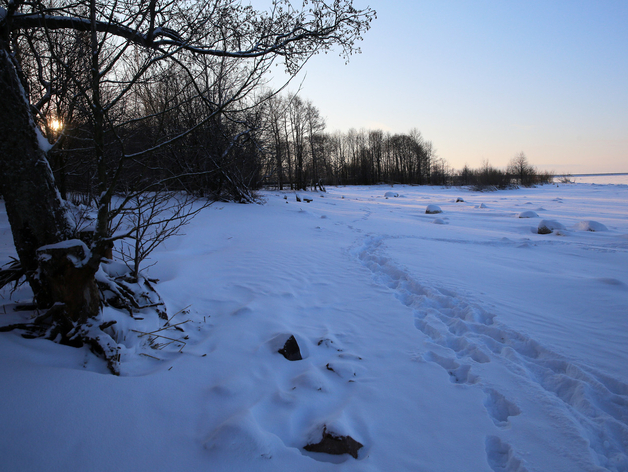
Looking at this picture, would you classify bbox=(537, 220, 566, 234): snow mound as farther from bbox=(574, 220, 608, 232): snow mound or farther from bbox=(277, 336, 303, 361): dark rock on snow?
bbox=(277, 336, 303, 361): dark rock on snow

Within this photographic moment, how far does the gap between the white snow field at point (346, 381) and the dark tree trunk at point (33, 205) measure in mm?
347

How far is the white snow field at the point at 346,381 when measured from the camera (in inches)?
64.6

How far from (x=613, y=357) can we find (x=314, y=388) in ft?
8.17

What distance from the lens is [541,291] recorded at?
4.20 meters

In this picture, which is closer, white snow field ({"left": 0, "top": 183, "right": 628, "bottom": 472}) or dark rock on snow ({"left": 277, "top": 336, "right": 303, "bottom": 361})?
white snow field ({"left": 0, "top": 183, "right": 628, "bottom": 472})

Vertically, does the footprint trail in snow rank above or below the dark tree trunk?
below

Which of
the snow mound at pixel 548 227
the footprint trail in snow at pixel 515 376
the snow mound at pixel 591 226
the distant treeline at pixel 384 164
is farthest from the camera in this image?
the distant treeline at pixel 384 164

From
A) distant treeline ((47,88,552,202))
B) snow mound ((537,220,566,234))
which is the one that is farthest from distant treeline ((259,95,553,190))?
snow mound ((537,220,566,234))

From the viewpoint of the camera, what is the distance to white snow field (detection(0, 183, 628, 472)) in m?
1.64

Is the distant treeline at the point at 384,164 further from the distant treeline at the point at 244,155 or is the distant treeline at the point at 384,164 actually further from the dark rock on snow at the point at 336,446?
the dark rock on snow at the point at 336,446

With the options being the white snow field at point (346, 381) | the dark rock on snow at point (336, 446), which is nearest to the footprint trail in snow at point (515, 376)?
the white snow field at point (346, 381)

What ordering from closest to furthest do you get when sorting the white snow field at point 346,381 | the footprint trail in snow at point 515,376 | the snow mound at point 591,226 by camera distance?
the white snow field at point 346,381 < the footprint trail in snow at point 515,376 < the snow mound at point 591,226

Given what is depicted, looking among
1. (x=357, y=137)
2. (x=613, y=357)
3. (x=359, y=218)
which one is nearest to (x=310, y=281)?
(x=613, y=357)

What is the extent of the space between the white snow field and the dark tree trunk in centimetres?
35
